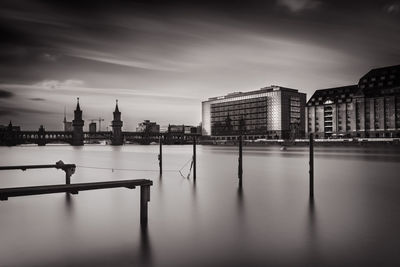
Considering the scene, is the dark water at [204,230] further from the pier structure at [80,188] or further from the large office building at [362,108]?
the large office building at [362,108]

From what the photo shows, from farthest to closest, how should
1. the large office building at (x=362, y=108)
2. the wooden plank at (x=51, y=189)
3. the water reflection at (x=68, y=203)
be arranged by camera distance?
the large office building at (x=362, y=108), the water reflection at (x=68, y=203), the wooden plank at (x=51, y=189)

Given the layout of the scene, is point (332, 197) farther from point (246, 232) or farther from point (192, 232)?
point (192, 232)

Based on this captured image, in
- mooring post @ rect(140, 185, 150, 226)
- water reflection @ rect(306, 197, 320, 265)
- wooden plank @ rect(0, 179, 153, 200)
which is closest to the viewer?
water reflection @ rect(306, 197, 320, 265)

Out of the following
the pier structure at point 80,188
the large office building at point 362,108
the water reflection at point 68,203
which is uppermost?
the large office building at point 362,108

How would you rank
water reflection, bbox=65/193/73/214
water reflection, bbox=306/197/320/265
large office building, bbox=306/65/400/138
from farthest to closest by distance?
large office building, bbox=306/65/400/138, water reflection, bbox=65/193/73/214, water reflection, bbox=306/197/320/265

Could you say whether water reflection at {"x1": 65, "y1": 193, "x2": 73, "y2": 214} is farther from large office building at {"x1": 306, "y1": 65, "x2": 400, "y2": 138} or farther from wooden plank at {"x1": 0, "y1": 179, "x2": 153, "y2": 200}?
large office building at {"x1": 306, "y1": 65, "x2": 400, "y2": 138}

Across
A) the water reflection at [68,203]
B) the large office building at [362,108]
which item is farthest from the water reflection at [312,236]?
the large office building at [362,108]

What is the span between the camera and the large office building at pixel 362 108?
5330 inches

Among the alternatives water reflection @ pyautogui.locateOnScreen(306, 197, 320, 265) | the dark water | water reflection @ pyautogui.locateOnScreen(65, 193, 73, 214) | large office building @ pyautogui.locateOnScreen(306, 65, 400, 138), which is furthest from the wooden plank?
large office building @ pyautogui.locateOnScreen(306, 65, 400, 138)

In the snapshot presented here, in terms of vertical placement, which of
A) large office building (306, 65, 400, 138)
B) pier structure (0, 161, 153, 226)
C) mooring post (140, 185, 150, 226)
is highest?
large office building (306, 65, 400, 138)

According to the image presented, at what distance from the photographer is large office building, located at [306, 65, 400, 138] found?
13538 cm

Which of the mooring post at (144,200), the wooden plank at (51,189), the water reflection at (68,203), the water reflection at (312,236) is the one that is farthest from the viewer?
the water reflection at (68,203)

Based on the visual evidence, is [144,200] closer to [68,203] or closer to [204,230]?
[204,230]

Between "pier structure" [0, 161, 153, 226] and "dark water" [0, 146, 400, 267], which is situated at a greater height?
"pier structure" [0, 161, 153, 226]
